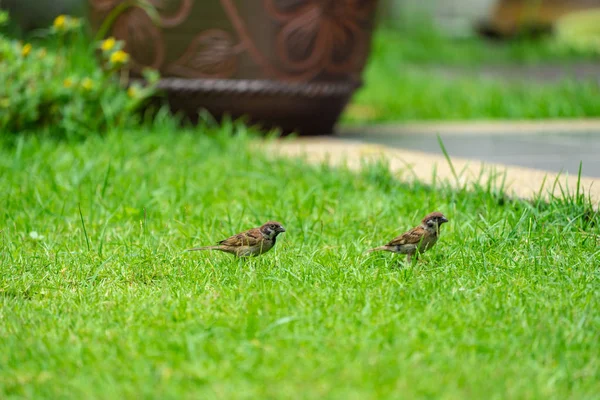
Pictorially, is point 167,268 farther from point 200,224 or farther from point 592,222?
point 592,222

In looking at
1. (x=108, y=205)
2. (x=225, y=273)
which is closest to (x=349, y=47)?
(x=108, y=205)

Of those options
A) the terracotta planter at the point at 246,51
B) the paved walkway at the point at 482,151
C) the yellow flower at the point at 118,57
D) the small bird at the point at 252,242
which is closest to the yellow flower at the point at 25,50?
the yellow flower at the point at 118,57

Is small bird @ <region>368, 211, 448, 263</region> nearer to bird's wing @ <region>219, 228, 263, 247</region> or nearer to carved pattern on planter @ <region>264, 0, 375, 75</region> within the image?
bird's wing @ <region>219, 228, 263, 247</region>

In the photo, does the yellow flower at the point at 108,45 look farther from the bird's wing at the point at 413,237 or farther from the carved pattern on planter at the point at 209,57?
the bird's wing at the point at 413,237

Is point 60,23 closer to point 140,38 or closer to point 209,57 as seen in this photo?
point 140,38

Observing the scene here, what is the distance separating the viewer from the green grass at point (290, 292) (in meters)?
2.13

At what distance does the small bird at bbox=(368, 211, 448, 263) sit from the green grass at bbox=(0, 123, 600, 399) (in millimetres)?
61

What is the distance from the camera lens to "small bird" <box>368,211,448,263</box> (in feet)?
10.3

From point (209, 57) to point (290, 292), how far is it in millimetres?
3680

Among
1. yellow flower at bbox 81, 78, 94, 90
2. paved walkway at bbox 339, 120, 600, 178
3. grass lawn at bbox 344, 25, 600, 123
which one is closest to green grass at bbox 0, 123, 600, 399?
paved walkway at bbox 339, 120, 600, 178

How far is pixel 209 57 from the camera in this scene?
6.14m

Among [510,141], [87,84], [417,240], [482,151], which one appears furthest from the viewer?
[510,141]

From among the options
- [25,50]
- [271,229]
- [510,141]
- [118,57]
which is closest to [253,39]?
[118,57]

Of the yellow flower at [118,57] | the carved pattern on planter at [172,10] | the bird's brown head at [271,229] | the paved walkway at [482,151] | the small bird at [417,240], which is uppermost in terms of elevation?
the carved pattern on planter at [172,10]
